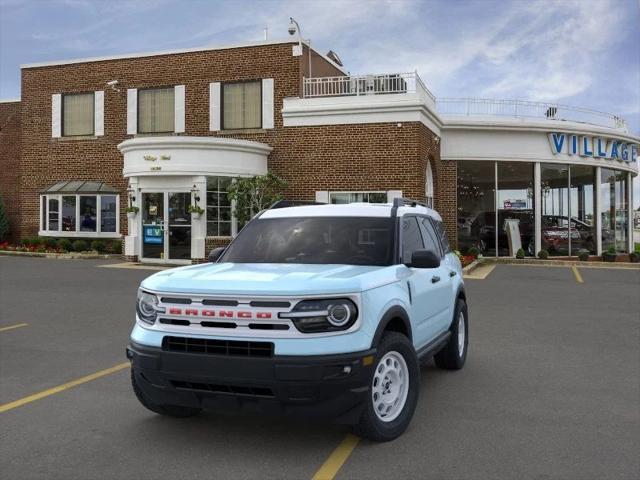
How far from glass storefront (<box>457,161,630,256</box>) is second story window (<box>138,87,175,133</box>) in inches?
442

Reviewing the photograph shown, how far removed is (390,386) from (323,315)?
98 cm

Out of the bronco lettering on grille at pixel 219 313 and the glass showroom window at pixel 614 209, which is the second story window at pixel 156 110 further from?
the bronco lettering on grille at pixel 219 313

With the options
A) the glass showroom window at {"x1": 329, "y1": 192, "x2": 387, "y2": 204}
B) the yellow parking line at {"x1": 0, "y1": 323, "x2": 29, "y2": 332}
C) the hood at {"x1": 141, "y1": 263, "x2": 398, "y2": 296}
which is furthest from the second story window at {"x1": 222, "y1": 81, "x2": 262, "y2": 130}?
the hood at {"x1": 141, "y1": 263, "x2": 398, "y2": 296}

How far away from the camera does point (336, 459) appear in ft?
13.6

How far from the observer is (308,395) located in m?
3.95

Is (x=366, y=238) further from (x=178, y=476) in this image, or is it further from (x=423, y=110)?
(x=423, y=110)

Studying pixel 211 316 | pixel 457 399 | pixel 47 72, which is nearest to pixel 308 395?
pixel 211 316

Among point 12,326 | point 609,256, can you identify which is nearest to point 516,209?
point 609,256

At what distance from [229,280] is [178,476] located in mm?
1301

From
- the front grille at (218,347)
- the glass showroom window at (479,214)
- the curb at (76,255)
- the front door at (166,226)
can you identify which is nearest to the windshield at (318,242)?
the front grille at (218,347)

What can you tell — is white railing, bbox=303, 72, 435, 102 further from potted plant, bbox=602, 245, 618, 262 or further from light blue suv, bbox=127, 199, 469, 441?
light blue suv, bbox=127, 199, 469, 441

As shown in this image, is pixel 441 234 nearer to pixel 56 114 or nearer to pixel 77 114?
pixel 77 114

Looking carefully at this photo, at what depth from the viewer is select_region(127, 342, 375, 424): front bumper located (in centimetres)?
393

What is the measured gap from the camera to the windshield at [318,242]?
5203mm
